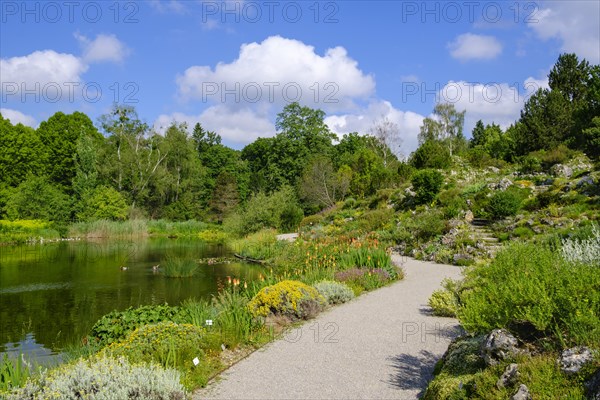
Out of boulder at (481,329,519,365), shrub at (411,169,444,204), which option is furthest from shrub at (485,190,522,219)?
boulder at (481,329,519,365)

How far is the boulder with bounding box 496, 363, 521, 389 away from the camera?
3.55m

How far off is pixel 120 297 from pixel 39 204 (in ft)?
92.3

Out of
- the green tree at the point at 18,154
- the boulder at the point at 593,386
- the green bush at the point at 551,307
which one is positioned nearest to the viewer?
the boulder at the point at 593,386

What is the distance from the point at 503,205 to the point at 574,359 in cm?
1574

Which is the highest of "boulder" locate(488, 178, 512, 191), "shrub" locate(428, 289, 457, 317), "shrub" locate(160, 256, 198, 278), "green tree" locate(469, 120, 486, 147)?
"green tree" locate(469, 120, 486, 147)

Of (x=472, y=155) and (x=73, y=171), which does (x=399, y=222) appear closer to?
(x=472, y=155)

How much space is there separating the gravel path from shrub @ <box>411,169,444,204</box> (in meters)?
14.3

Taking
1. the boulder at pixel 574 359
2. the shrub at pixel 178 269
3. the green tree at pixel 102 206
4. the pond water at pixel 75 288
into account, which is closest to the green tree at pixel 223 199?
the green tree at pixel 102 206

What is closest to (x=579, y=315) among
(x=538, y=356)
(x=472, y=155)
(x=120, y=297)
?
(x=538, y=356)

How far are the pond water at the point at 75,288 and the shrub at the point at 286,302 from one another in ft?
10.9

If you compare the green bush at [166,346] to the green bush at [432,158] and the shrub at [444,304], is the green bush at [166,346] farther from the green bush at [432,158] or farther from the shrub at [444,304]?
the green bush at [432,158]

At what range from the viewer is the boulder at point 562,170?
2239 cm

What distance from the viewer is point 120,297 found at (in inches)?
489

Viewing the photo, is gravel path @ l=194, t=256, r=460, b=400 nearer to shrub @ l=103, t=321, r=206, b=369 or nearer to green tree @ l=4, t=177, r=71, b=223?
shrub @ l=103, t=321, r=206, b=369
